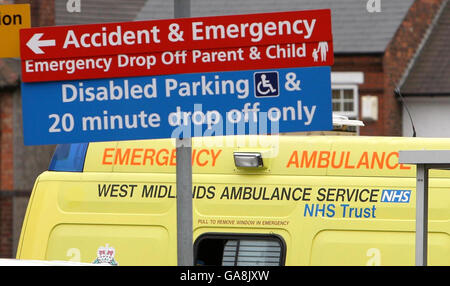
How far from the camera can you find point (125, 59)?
471 centimetres

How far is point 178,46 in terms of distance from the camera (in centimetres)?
467

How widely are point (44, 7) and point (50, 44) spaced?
1683cm

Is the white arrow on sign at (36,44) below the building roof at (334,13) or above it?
below

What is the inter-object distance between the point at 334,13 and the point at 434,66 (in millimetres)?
2437

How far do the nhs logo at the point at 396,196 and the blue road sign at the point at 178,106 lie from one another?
2.15 metres

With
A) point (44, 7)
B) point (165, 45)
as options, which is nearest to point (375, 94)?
point (44, 7)

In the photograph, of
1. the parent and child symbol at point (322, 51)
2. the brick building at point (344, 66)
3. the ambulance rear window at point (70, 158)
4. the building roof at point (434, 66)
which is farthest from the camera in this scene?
the building roof at point (434, 66)

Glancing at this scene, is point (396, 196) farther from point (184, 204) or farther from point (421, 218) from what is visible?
point (184, 204)

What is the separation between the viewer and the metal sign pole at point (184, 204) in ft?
14.4

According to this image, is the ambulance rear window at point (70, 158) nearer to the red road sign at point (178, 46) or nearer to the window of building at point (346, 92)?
the red road sign at point (178, 46)

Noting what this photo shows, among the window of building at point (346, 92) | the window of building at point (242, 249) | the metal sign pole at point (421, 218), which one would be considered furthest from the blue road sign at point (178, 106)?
the window of building at point (346, 92)
